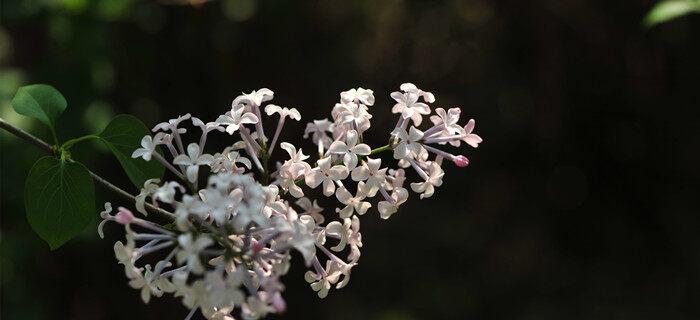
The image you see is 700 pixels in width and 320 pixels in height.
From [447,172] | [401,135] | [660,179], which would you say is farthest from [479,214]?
[401,135]

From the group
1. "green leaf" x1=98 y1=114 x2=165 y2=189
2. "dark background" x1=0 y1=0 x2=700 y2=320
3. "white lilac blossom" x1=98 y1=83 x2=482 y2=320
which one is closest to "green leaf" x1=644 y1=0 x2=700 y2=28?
"white lilac blossom" x1=98 y1=83 x2=482 y2=320

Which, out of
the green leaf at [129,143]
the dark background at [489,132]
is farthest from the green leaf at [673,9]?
the dark background at [489,132]

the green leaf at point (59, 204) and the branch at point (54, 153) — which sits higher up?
the branch at point (54, 153)

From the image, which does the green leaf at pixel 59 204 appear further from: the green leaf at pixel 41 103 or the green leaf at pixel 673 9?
the green leaf at pixel 673 9

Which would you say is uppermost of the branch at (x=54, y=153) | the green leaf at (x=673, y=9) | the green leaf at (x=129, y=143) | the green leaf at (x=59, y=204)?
the green leaf at (x=673, y=9)

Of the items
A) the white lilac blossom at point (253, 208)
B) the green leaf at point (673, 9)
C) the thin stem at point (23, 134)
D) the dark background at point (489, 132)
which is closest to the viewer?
the white lilac blossom at point (253, 208)

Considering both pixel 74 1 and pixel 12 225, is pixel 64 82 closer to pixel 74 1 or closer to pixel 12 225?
pixel 74 1
